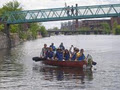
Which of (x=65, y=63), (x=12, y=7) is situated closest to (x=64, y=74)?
(x=65, y=63)

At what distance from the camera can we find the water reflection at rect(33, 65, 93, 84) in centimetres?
3112

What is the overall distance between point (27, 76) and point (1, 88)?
6.01 meters

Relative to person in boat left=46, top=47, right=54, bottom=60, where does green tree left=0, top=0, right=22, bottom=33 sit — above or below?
above

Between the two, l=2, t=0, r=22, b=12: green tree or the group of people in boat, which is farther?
l=2, t=0, r=22, b=12: green tree

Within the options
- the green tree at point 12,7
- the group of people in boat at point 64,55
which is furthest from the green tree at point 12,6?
the group of people in boat at point 64,55

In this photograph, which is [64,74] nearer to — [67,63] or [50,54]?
[67,63]

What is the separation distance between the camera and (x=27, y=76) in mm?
32375

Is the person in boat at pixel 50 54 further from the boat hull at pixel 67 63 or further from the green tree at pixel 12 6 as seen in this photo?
the green tree at pixel 12 6

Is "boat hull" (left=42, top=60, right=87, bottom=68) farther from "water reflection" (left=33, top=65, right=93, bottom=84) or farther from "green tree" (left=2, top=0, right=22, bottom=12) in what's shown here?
"green tree" (left=2, top=0, right=22, bottom=12)

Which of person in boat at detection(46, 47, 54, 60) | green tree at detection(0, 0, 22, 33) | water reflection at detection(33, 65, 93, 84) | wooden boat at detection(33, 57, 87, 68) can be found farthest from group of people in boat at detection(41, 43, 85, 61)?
green tree at detection(0, 0, 22, 33)

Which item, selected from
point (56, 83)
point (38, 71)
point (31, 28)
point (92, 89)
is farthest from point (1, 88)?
point (31, 28)

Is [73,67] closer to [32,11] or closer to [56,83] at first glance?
[56,83]

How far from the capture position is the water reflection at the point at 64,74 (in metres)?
31.1

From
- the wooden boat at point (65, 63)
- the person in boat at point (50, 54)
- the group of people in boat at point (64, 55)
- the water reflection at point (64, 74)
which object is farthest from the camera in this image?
the person in boat at point (50, 54)
